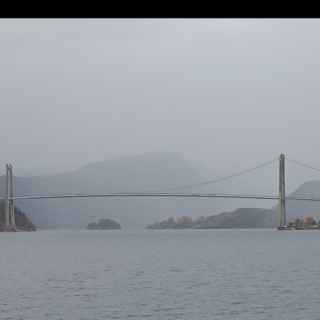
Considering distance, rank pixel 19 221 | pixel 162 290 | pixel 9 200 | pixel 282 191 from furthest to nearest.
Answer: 1. pixel 19 221
2. pixel 9 200
3. pixel 282 191
4. pixel 162 290

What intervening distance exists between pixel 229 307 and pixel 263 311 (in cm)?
107

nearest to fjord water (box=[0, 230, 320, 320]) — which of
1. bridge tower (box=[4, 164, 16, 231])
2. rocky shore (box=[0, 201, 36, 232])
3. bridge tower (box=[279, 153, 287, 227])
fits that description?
bridge tower (box=[279, 153, 287, 227])

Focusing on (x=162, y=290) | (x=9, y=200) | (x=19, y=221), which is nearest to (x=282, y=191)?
(x=9, y=200)

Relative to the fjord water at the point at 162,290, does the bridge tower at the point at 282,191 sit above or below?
above

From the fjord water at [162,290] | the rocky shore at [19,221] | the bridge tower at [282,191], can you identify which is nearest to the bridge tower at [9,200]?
the rocky shore at [19,221]

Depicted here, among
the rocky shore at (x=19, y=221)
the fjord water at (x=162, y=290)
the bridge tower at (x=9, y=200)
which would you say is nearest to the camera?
the fjord water at (x=162, y=290)

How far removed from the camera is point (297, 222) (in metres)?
115

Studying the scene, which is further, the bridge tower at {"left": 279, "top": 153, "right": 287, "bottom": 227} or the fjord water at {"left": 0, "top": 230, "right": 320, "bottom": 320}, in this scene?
the bridge tower at {"left": 279, "top": 153, "right": 287, "bottom": 227}

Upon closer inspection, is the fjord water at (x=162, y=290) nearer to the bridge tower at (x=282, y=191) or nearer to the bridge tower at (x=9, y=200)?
the bridge tower at (x=282, y=191)

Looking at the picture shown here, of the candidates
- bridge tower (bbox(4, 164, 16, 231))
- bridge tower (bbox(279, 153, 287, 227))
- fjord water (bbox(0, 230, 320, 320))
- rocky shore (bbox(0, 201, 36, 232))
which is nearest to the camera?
fjord water (bbox(0, 230, 320, 320))

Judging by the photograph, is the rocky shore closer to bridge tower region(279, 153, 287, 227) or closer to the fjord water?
bridge tower region(279, 153, 287, 227)

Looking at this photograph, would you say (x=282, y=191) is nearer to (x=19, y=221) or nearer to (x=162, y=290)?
(x=19, y=221)

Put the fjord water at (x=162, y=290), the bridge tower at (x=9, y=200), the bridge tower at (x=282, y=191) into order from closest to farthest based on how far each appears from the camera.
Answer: the fjord water at (x=162, y=290)
the bridge tower at (x=282, y=191)
the bridge tower at (x=9, y=200)
